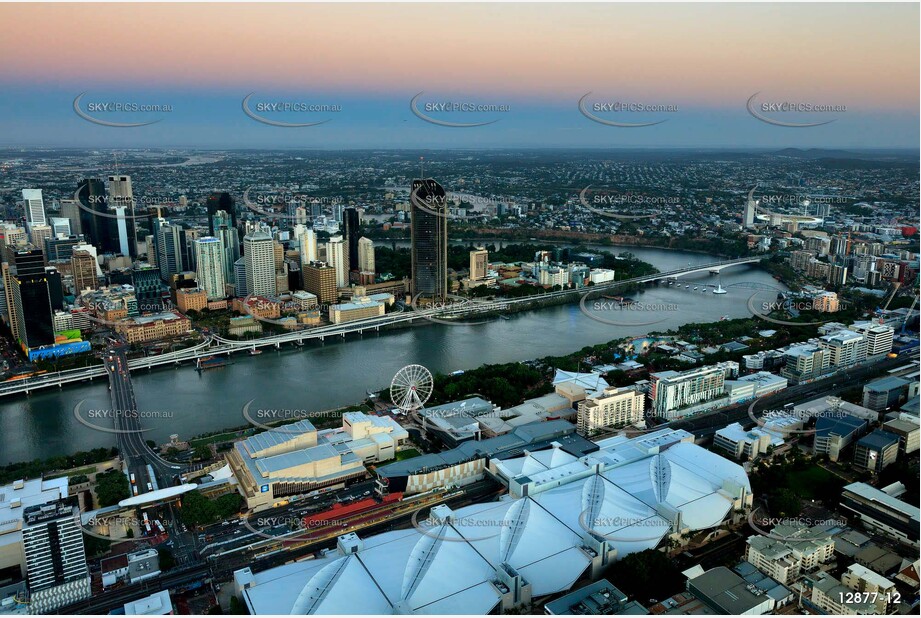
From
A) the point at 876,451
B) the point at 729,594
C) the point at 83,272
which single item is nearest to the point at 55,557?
the point at 729,594

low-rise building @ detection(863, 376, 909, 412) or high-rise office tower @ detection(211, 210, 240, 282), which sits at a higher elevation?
high-rise office tower @ detection(211, 210, 240, 282)

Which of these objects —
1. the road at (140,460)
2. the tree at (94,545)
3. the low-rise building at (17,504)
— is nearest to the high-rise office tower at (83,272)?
the road at (140,460)

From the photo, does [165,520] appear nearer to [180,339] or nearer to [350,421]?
[350,421]

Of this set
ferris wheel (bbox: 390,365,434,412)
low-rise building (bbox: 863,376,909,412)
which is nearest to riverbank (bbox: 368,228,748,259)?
low-rise building (bbox: 863,376,909,412)

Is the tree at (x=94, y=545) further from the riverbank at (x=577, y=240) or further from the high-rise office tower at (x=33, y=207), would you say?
the riverbank at (x=577, y=240)

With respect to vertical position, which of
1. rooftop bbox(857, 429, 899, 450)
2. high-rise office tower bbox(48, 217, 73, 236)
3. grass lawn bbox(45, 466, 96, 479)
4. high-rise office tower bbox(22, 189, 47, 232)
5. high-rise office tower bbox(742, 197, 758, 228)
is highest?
high-rise office tower bbox(22, 189, 47, 232)

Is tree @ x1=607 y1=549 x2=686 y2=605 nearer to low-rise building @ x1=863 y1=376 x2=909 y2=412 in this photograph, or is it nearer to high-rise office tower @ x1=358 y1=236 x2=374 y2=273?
low-rise building @ x1=863 y1=376 x2=909 y2=412

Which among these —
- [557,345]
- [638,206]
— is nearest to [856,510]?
[557,345]
